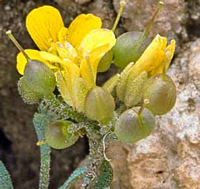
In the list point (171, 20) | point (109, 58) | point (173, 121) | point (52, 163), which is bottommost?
point (52, 163)

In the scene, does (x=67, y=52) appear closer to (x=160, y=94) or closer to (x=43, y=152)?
(x=160, y=94)

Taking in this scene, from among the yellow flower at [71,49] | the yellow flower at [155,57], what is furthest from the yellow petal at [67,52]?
the yellow flower at [155,57]

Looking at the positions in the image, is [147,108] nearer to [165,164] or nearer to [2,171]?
[165,164]

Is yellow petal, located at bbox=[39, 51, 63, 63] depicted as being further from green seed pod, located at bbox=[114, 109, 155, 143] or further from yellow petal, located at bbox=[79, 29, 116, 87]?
green seed pod, located at bbox=[114, 109, 155, 143]

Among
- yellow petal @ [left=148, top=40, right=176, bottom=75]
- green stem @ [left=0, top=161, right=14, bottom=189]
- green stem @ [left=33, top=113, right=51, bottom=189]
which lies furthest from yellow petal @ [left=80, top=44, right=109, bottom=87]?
green stem @ [left=0, top=161, right=14, bottom=189]

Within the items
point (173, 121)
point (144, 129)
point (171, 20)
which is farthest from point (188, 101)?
point (144, 129)

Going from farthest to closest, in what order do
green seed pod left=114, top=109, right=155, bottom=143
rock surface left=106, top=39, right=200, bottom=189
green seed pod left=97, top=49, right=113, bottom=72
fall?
rock surface left=106, top=39, right=200, bottom=189 → green seed pod left=97, top=49, right=113, bottom=72 → green seed pod left=114, top=109, right=155, bottom=143
